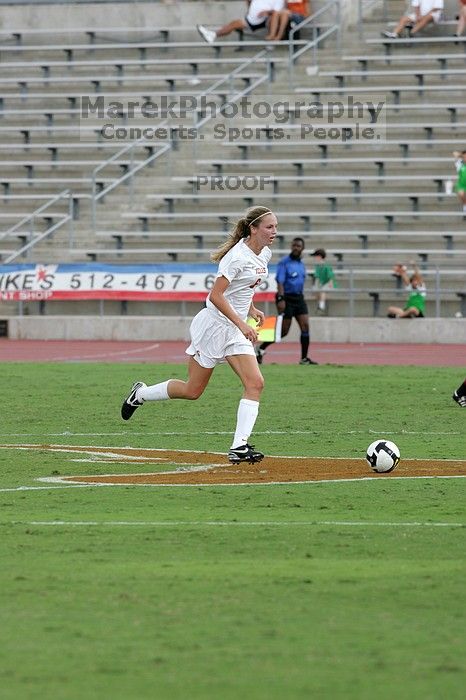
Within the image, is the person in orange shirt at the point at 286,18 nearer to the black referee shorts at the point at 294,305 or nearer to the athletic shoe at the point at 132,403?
the black referee shorts at the point at 294,305

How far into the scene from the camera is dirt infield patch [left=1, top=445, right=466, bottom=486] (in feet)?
37.6

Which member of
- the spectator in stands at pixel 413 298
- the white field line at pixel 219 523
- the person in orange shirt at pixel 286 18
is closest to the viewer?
the white field line at pixel 219 523

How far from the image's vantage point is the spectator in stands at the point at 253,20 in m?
37.6

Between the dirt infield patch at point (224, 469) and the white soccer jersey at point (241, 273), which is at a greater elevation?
the white soccer jersey at point (241, 273)

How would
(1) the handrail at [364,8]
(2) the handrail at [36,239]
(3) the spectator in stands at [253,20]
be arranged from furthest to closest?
(3) the spectator in stands at [253,20]
(1) the handrail at [364,8]
(2) the handrail at [36,239]

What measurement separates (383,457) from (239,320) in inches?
62.0

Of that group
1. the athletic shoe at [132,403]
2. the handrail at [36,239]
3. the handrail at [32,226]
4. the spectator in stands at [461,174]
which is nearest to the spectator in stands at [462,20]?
the spectator in stands at [461,174]

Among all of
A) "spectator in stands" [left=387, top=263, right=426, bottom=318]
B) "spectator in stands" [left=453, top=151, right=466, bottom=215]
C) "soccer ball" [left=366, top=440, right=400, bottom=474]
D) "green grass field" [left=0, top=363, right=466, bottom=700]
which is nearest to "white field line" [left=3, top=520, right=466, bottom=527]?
"green grass field" [left=0, top=363, right=466, bottom=700]

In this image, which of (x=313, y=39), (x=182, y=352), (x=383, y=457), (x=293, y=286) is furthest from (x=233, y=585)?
(x=313, y=39)

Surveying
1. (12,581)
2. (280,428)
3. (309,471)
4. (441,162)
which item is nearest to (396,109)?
(441,162)

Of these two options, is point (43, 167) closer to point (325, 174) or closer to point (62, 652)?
point (325, 174)

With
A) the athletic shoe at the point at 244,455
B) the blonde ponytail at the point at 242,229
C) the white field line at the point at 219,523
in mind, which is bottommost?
the athletic shoe at the point at 244,455

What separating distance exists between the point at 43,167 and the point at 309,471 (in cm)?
2646

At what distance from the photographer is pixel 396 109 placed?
3509 centimetres
